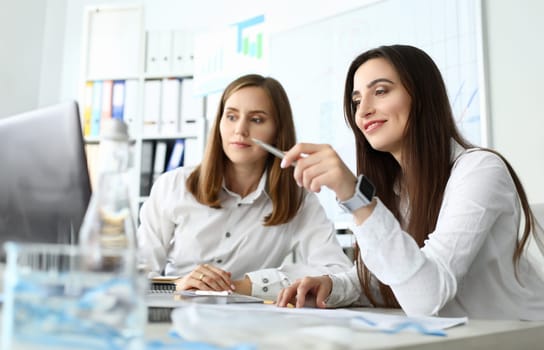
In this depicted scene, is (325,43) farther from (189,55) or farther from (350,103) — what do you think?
(350,103)

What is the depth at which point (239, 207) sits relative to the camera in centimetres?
188

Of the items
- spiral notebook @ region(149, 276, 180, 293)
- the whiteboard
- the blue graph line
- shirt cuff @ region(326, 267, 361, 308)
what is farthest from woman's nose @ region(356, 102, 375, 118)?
the blue graph line

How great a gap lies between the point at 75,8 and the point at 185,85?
5.01ft

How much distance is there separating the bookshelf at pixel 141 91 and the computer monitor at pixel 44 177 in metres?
2.18

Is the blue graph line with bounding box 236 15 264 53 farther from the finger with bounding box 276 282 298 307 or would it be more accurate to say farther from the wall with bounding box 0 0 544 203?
the finger with bounding box 276 282 298 307

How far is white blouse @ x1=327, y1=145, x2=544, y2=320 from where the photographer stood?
0.87 meters

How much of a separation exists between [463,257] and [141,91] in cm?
276

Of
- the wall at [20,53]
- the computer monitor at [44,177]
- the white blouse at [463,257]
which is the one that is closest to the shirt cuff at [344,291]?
the white blouse at [463,257]

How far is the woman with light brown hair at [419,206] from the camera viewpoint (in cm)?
86

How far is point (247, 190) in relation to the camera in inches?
75.2

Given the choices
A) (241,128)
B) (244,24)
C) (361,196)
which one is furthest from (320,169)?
(244,24)

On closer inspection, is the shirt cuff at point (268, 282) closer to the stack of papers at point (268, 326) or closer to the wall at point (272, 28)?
the stack of papers at point (268, 326)

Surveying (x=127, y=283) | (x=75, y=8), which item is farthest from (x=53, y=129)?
(x=75, y=8)

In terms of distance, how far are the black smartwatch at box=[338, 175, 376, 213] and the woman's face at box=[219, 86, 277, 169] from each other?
0.98 meters
